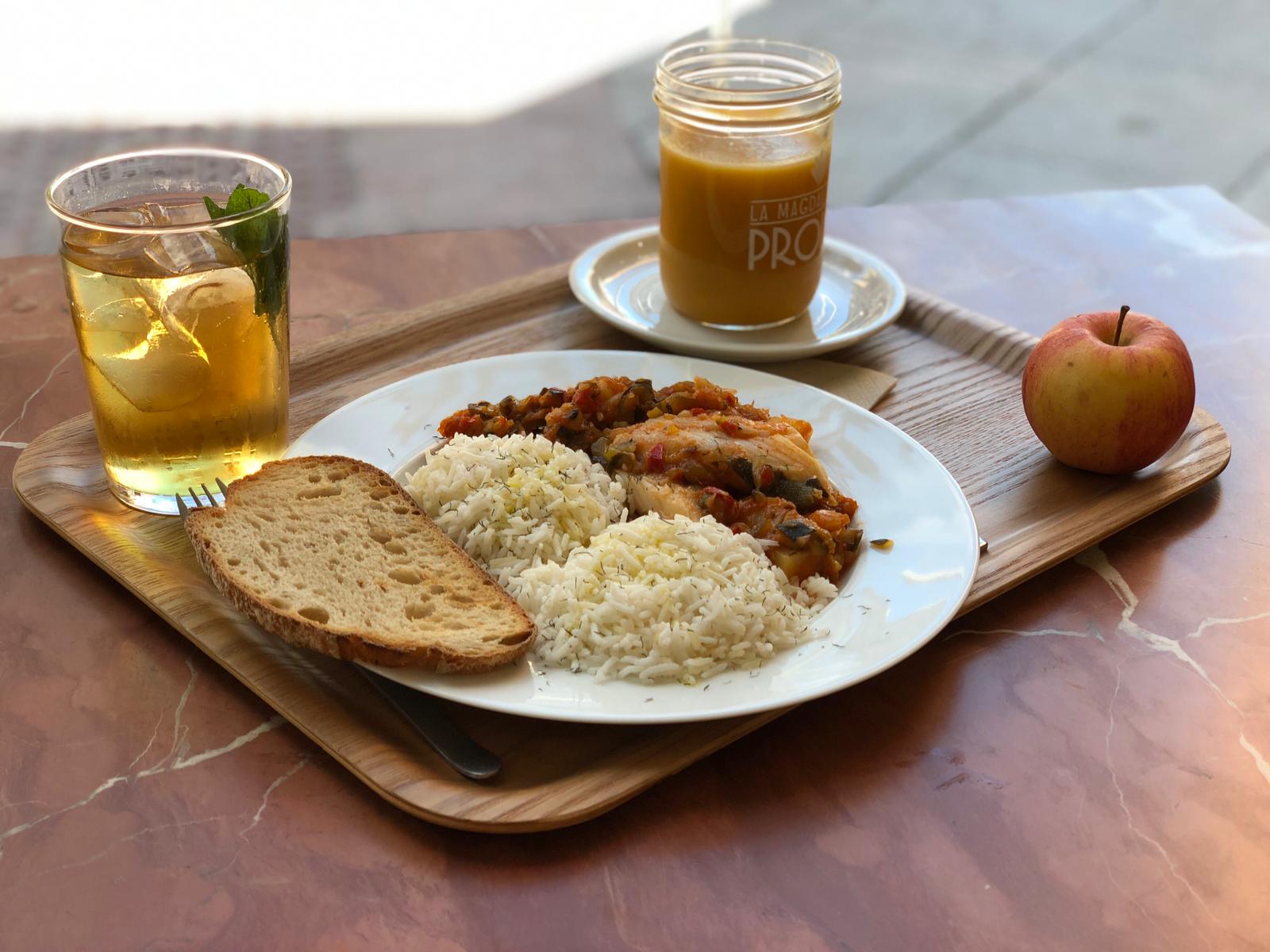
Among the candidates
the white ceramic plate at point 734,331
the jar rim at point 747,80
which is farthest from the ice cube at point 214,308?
the jar rim at point 747,80

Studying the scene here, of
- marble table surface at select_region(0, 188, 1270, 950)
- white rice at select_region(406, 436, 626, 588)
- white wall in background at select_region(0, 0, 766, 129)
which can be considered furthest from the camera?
white wall in background at select_region(0, 0, 766, 129)

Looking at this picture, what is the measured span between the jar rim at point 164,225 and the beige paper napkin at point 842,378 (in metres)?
0.97

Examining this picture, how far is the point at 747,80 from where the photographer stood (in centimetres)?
251

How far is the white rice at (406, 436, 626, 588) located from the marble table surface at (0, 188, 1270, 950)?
39cm

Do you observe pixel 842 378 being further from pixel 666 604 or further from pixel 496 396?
pixel 666 604

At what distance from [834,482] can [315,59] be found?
18.9 feet

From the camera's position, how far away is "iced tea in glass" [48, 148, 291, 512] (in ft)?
5.61

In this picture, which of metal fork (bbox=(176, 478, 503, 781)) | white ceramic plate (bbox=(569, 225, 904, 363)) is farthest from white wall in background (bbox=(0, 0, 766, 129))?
metal fork (bbox=(176, 478, 503, 781))

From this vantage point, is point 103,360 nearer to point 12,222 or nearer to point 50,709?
point 50,709

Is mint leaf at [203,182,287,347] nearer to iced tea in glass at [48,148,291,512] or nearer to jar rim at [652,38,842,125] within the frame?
iced tea in glass at [48,148,291,512]

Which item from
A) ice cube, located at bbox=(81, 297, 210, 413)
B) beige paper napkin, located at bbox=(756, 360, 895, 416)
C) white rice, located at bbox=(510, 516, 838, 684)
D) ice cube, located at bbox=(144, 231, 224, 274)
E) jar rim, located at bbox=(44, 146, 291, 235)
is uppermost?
jar rim, located at bbox=(44, 146, 291, 235)

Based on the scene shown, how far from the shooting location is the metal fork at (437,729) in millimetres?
1395

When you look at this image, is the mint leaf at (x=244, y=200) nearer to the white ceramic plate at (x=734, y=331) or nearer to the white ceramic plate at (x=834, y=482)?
the white ceramic plate at (x=834, y=482)

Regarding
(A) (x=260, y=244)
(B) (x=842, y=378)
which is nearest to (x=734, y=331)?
(B) (x=842, y=378)
